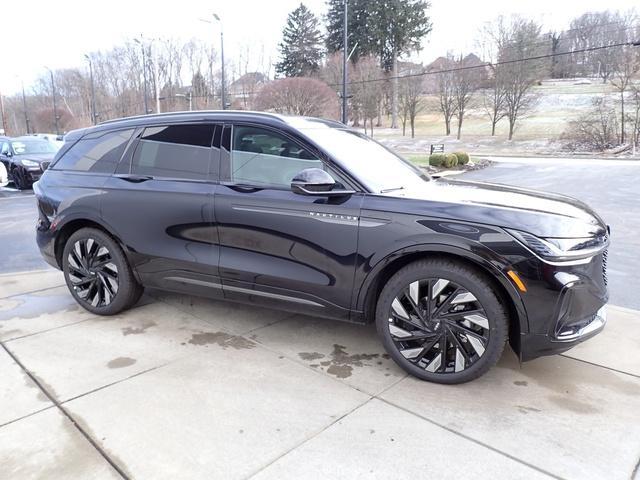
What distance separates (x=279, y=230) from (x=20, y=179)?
14.1m

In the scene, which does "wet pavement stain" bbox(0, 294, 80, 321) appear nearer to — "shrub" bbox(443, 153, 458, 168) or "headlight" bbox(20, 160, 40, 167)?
"headlight" bbox(20, 160, 40, 167)

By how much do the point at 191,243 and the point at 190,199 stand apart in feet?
1.11

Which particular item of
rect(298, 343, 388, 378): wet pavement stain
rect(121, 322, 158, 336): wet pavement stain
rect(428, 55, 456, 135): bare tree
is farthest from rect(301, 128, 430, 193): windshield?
rect(428, 55, 456, 135): bare tree

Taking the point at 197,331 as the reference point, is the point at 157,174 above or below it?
above

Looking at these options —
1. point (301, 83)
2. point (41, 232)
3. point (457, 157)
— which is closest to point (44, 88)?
point (301, 83)

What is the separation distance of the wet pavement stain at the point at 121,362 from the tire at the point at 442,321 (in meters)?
1.75

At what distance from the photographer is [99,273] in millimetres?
4164

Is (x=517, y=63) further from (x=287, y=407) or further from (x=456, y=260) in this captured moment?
(x=287, y=407)

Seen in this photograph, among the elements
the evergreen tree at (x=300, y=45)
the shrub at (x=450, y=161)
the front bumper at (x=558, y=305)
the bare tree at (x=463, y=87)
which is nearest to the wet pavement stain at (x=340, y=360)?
the front bumper at (x=558, y=305)

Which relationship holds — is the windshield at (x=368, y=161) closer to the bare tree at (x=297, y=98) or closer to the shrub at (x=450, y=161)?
the shrub at (x=450, y=161)

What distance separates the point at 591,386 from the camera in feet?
10.1

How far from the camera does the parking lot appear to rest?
7.72 ft

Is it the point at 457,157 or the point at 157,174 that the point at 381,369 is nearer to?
the point at 157,174

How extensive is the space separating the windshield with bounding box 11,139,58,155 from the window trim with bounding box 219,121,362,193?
14242 mm
